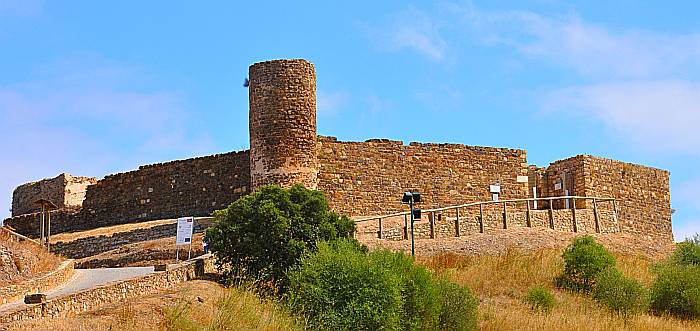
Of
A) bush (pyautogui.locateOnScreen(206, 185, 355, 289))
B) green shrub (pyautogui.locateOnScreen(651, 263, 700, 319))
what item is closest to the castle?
green shrub (pyautogui.locateOnScreen(651, 263, 700, 319))

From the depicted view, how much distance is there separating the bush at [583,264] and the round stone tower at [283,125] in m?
9.04

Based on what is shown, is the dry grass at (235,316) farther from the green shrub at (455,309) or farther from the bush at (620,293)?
the bush at (620,293)

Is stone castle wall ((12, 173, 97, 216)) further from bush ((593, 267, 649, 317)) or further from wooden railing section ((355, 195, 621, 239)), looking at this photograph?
bush ((593, 267, 649, 317))

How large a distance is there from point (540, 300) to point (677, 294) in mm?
4916

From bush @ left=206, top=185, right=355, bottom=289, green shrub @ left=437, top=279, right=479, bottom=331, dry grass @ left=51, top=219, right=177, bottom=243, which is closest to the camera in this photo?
green shrub @ left=437, top=279, right=479, bottom=331

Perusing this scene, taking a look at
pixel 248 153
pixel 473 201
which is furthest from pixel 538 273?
pixel 248 153

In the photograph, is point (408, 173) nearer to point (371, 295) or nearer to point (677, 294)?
point (677, 294)

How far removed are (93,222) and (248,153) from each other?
9.01 meters

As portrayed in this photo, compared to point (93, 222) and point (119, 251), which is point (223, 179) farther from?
point (93, 222)

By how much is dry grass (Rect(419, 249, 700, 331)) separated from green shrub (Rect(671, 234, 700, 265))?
1.32 meters

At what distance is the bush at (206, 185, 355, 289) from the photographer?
28.1 m

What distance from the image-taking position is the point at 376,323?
2492 centimetres

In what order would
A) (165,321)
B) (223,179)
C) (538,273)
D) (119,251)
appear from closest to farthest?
(165,321), (538,273), (119,251), (223,179)

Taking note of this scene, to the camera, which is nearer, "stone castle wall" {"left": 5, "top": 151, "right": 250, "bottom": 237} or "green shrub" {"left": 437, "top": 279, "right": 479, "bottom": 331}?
"green shrub" {"left": 437, "top": 279, "right": 479, "bottom": 331}
